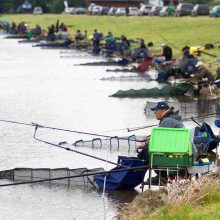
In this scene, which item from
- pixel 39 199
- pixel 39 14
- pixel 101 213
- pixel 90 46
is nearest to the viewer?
pixel 101 213

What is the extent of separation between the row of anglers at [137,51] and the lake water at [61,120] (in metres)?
1.40

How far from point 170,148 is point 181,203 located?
2.14m

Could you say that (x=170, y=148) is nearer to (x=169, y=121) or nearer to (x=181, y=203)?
(x=169, y=121)

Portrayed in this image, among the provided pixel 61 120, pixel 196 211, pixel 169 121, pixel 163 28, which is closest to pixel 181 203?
pixel 196 211

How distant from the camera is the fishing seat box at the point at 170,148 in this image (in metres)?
15.4

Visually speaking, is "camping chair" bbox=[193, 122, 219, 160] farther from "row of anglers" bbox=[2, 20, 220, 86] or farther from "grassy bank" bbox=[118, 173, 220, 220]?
"row of anglers" bbox=[2, 20, 220, 86]

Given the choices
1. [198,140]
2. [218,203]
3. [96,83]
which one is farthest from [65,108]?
[218,203]

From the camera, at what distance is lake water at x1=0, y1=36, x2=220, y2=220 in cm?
1638

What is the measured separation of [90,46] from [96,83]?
2432 cm

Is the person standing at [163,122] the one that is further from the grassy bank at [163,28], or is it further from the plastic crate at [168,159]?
the grassy bank at [163,28]

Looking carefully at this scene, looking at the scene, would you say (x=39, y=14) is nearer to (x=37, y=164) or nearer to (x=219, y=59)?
(x=219, y=59)

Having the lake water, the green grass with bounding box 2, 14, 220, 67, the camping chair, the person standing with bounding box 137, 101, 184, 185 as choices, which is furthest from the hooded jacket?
the green grass with bounding box 2, 14, 220, 67

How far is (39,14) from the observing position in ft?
406

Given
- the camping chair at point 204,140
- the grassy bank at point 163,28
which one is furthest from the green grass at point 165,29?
the camping chair at point 204,140
